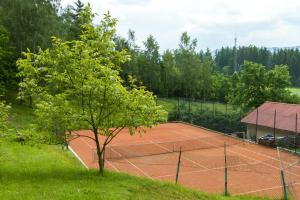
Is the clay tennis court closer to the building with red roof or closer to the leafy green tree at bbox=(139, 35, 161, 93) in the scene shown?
the building with red roof

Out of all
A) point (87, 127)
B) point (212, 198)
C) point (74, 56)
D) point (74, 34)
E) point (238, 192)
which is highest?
point (74, 34)

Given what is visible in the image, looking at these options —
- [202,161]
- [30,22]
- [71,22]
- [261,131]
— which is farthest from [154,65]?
[202,161]

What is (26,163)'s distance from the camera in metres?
13.3

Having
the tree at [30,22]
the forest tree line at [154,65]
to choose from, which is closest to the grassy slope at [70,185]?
the forest tree line at [154,65]

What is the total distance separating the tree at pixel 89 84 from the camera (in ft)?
35.8

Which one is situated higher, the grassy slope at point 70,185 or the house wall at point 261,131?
the grassy slope at point 70,185

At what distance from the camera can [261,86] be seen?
4047 cm

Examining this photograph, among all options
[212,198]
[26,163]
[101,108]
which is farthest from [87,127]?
[212,198]

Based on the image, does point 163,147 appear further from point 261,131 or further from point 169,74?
point 169,74

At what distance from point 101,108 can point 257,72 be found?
3253cm

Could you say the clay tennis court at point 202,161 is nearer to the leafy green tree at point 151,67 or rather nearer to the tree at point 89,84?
the tree at point 89,84

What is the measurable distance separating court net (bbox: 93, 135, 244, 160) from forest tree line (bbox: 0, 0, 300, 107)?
807 centimetres

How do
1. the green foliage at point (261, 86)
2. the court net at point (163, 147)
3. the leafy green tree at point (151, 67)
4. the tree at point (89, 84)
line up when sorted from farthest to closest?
the leafy green tree at point (151, 67) → the green foliage at point (261, 86) → the court net at point (163, 147) → the tree at point (89, 84)

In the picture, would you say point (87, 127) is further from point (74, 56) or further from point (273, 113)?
point (273, 113)
